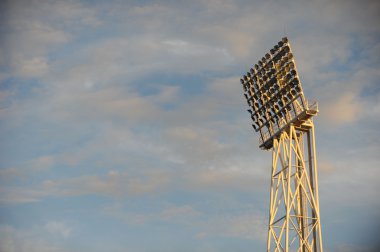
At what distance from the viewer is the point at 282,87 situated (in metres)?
52.8

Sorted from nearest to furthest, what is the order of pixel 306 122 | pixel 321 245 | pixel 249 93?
pixel 321 245 < pixel 306 122 < pixel 249 93

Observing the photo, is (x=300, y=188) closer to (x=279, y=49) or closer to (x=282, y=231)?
(x=282, y=231)

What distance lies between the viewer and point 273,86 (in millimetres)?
54000

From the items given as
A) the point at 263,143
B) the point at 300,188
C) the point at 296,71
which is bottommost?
the point at 300,188

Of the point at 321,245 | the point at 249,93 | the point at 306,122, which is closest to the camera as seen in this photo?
the point at 321,245

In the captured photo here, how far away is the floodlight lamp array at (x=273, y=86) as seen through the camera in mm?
52000

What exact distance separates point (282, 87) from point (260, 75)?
10.6 feet

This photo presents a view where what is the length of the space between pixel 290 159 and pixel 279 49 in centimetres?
827

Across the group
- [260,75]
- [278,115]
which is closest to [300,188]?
[278,115]

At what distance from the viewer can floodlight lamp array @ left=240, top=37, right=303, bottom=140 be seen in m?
52.0

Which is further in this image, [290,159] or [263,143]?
[263,143]

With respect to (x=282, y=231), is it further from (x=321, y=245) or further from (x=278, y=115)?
(x=278, y=115)

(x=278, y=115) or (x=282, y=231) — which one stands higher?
(x=278, y=115)

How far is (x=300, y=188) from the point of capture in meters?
52.6
